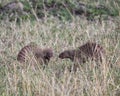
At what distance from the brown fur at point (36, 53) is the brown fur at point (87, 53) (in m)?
0.20

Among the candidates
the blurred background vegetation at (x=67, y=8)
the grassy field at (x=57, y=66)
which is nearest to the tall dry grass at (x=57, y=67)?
the grassy field at (x=57, y=66)

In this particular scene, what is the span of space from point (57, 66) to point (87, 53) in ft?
1.23

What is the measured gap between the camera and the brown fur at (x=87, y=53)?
528 centimetres

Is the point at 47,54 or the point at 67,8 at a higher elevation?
the point at 47,54

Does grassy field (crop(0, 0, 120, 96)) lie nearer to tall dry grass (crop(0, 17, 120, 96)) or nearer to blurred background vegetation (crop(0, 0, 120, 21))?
tall dry grass (crop(0, 17, 120, 96))

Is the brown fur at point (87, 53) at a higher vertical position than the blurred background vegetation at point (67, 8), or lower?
higher

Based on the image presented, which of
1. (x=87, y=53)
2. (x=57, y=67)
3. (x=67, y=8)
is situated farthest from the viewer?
(x=67, y=8)

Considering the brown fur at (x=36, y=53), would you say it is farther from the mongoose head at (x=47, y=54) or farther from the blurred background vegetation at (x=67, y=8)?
the blurred background vegetation at (x=67, y=8)

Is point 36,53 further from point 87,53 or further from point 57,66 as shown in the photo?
point 87,53

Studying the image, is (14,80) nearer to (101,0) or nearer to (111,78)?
(111,78)

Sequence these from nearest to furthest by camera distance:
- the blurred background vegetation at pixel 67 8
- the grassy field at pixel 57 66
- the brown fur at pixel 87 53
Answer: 1. the grassy field at pixel 57 66
2. the brown fur at pixel 87 53
3. the blurred background vegetation at pixel 67 8

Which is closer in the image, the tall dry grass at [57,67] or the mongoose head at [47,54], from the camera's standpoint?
the tall dry grass at [57,67]

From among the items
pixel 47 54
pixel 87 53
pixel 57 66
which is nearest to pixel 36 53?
pixel 47 54

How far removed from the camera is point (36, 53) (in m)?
5.52
